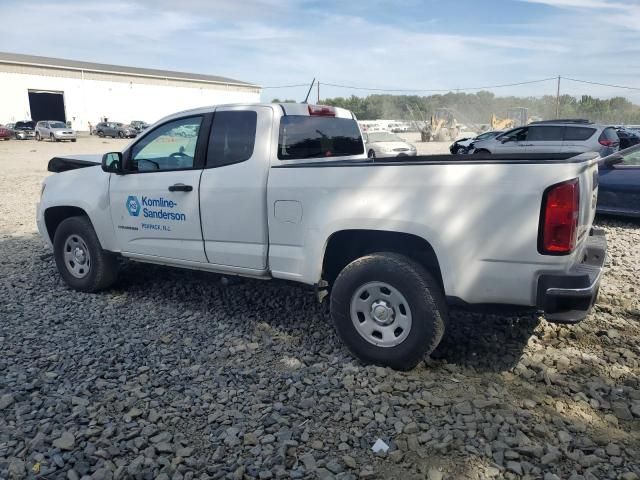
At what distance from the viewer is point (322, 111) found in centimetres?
489

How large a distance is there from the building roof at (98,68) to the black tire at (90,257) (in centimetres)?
5529

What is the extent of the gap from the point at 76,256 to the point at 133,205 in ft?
3.59

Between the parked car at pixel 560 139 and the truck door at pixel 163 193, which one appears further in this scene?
the parked car at pixel 560 139

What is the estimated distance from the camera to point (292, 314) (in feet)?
16.4

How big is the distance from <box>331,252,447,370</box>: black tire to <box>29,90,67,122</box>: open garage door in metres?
60.9

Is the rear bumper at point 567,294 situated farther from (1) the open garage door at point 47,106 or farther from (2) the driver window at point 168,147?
(1) the open garage door at point 47,106

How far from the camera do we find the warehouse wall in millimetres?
51625

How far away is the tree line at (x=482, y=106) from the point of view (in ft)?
214

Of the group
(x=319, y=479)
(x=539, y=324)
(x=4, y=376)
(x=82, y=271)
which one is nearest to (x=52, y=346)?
(x=4, y=376)

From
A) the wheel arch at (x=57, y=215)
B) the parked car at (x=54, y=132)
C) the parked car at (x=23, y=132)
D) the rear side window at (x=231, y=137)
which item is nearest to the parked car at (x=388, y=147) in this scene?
the wheel arch at (x=57, y=215)

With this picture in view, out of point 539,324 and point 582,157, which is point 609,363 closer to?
point 539,324

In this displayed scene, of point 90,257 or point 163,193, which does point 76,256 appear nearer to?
point 90,257

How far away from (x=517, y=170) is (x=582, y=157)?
725 millimetres

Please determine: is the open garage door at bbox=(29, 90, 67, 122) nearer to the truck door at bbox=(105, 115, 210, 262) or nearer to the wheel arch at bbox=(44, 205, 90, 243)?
the wheel arch at bbox=(44, 205, 90, 243)
